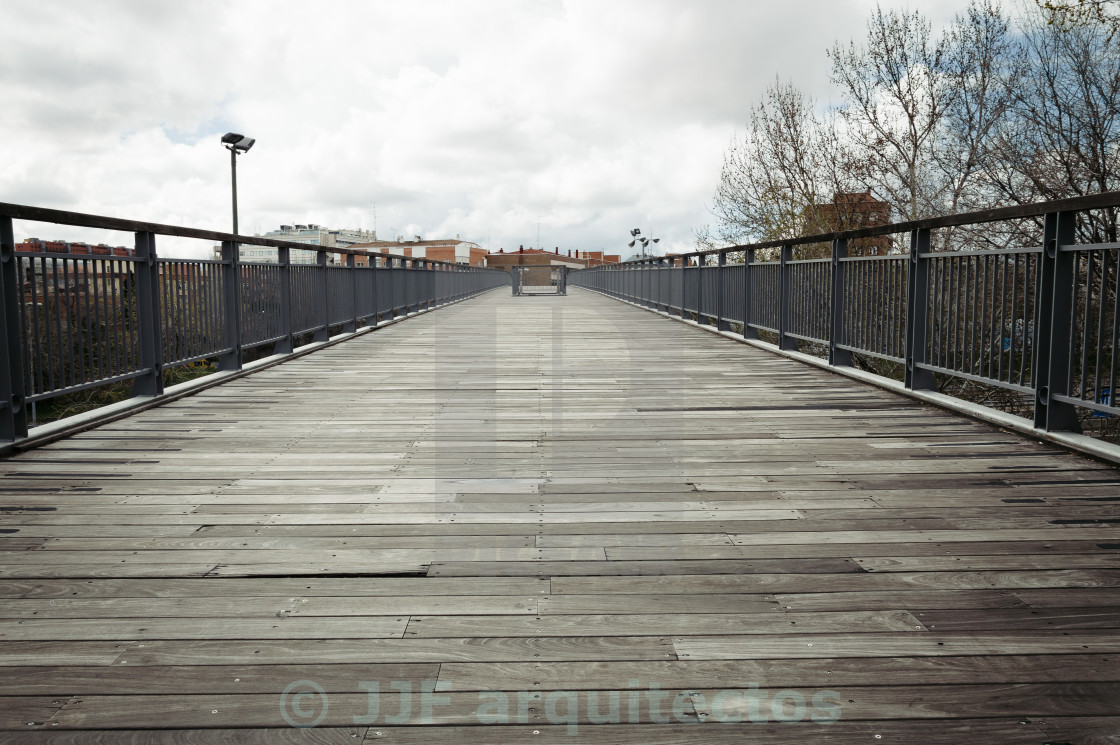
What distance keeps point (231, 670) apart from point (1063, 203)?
3.96 m

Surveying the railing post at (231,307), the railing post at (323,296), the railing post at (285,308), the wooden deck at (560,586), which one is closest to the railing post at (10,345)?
the wooden deck at (560,586)

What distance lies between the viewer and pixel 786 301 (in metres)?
8.59

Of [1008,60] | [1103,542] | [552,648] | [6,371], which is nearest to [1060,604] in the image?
[1103,542]

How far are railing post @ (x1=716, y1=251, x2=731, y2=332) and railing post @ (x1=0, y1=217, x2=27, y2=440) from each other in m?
8.11

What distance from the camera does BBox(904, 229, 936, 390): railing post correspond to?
5.63 m

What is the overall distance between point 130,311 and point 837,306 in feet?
17.0

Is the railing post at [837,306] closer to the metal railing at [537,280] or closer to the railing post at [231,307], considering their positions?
the railing post at [231,307]

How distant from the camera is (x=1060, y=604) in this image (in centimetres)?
223

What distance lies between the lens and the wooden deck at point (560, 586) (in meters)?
1.73

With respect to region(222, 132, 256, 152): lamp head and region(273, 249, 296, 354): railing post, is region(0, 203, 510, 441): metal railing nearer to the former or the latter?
region(273, 249, 296, 354): railing post

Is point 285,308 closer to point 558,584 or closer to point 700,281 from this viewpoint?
point 700,281

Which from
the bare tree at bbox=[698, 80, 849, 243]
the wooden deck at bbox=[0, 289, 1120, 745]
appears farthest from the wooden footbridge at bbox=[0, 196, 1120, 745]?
the bare tree at bbox=[698, 80, 849, 243]

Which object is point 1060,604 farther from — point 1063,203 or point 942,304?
point 942,304

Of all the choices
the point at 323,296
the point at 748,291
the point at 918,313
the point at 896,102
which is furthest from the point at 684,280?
the point at 896,102
